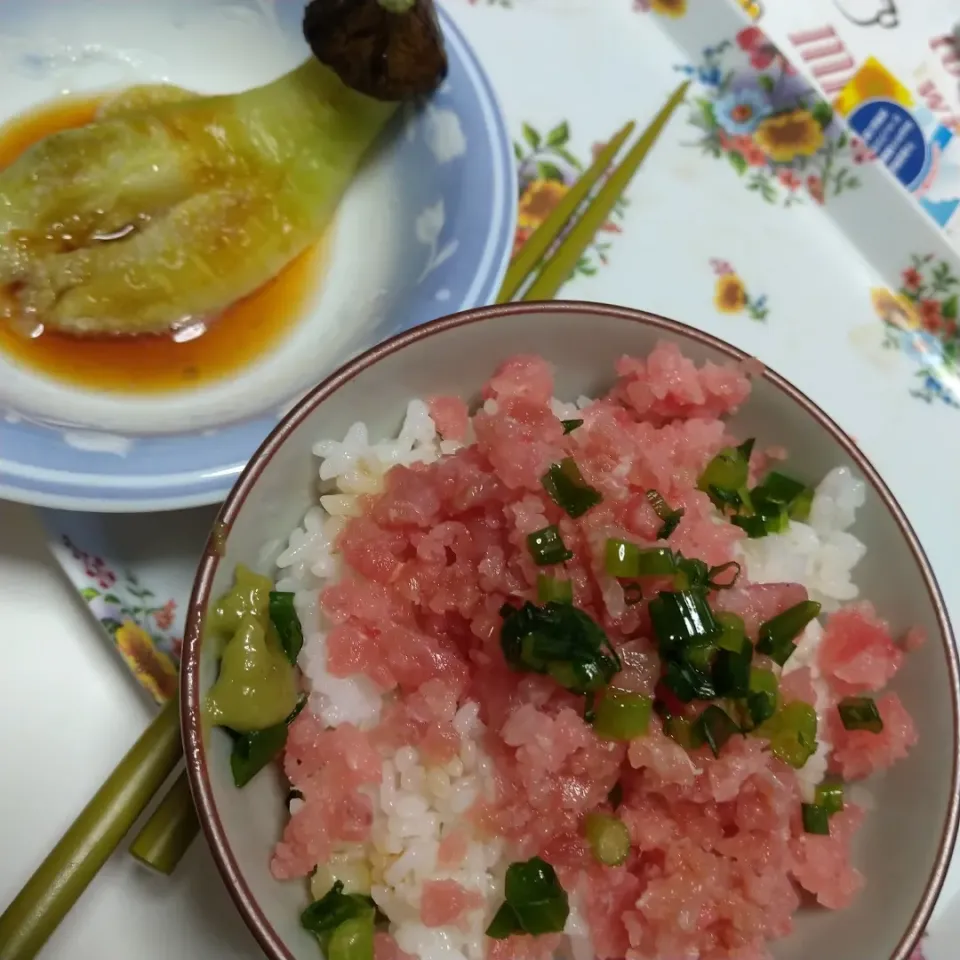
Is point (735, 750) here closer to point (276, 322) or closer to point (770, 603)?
point (770, 603)

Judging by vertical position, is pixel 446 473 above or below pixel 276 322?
above

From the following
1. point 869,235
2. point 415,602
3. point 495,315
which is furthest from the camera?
point 869,235

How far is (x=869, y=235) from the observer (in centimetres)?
214

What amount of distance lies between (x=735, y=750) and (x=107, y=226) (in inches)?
66.0

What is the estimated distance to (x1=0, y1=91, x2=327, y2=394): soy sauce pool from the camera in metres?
1.83

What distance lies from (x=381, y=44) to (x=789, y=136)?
103cm

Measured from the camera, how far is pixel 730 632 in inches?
48.8

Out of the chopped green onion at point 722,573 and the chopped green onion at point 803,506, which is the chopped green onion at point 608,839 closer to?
the chopped green onion at point 722,573

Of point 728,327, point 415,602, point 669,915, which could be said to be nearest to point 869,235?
point 728,327

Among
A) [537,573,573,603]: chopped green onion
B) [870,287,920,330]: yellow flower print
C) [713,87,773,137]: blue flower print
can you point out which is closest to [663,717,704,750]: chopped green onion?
[537,573,573,603]: chopped green onion

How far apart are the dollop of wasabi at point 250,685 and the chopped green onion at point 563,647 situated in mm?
337

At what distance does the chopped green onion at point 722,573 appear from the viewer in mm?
1297

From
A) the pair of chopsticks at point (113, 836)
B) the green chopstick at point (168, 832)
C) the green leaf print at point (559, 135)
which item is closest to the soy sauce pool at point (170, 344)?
the green leaf print at point (559, 135)

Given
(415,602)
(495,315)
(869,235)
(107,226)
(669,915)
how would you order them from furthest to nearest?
(869,235) → (107,226) → (495,315) → (415,602) → (669,915)
